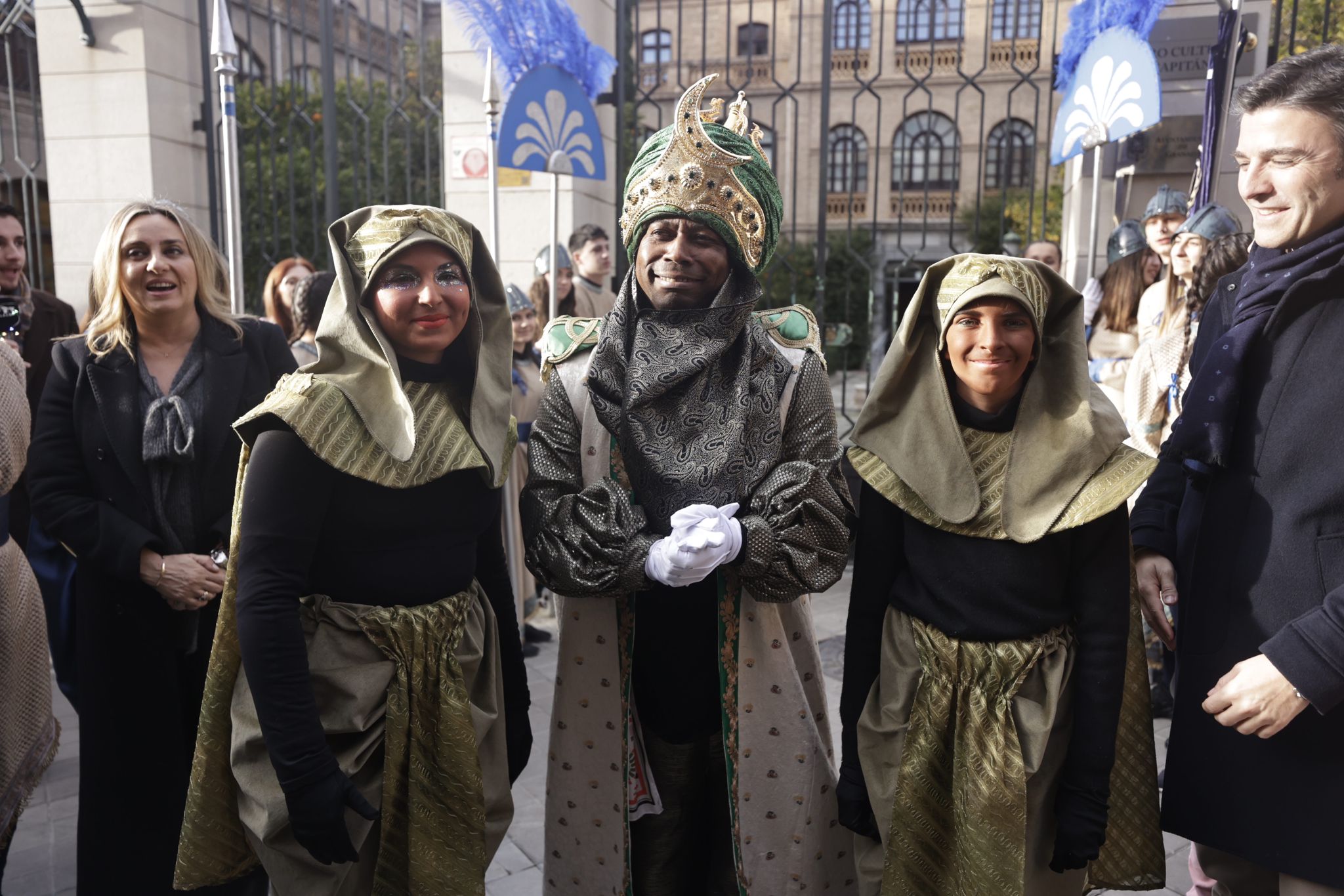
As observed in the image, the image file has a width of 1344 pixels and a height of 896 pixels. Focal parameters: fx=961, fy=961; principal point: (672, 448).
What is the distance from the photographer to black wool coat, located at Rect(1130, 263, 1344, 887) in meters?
1.70

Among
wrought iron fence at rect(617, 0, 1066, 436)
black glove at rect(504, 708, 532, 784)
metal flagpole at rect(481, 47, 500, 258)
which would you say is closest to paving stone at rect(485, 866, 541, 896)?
black glove at rect(504, 708, 532, 784)

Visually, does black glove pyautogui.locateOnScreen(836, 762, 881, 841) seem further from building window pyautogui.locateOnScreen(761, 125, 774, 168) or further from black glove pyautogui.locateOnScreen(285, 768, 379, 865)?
building window pyautogui.locateOnScreen(761, 125, 774, 168)

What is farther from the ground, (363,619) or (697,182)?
(697,182)

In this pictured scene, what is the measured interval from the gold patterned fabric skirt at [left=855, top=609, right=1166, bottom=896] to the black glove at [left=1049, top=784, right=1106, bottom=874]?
0.06 m

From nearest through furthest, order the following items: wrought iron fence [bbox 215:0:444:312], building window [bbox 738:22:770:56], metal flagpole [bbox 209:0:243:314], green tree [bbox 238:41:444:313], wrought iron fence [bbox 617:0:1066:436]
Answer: metal flagpole [bbox 209:0:243:314], wrought iron fence [bbox 215:0:444:312], green tree [bbox 238:41:444:313], wrought iron fence [bbox 617:0:1066:436], building window [bbox 738:22:770:56]

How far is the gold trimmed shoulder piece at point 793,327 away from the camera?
7.14 ft

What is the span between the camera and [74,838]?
311 centimetres

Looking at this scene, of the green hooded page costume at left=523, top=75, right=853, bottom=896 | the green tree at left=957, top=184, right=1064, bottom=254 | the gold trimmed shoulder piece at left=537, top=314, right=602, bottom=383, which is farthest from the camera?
the green tree at left=957, top=184, right=1064, bottom=254

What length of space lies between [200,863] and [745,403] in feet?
4.61

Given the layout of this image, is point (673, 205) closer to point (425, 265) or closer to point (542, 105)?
point (425, 265)

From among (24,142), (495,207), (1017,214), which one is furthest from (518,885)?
(1017,214)

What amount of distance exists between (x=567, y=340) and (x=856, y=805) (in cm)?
119

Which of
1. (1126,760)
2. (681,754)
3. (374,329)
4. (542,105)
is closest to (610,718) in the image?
(681,754)

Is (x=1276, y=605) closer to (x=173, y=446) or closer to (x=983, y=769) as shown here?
(x=983, y=769)
